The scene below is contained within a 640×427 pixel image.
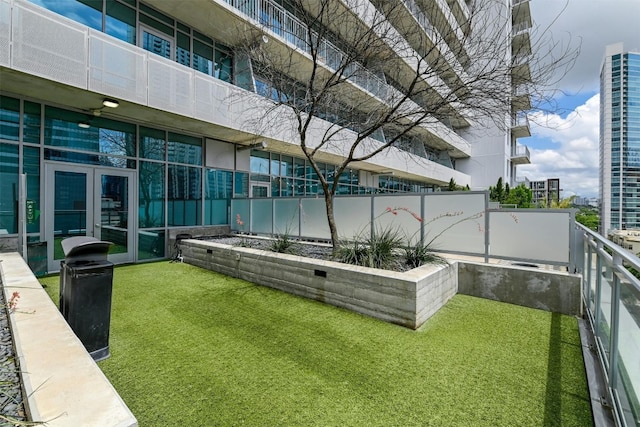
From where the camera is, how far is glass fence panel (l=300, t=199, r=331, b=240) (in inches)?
327

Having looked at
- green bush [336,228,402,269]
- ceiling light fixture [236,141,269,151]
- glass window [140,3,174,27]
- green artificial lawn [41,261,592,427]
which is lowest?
green artificial lawn [41,261,592,427]

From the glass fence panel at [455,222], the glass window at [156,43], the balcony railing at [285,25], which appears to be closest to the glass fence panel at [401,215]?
the glass fence panel at [455,222]

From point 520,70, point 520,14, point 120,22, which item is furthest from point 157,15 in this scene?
point 520,14

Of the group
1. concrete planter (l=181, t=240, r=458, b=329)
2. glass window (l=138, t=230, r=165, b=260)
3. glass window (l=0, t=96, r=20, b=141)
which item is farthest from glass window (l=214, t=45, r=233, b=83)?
concrete planter (l=181, t=240, r=458, b=329)

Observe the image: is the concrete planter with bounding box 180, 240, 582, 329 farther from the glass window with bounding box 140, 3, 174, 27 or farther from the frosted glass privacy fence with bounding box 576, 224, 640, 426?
the glass window with bounding box 140, 3, 174, 27

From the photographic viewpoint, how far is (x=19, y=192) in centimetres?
677

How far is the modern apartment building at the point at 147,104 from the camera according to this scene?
5.98 metres

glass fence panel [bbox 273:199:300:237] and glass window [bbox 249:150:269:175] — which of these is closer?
glass fence panel [bbox 273:199:300:237]

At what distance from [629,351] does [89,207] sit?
1024cm

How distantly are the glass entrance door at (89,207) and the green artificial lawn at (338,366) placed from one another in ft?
12.9

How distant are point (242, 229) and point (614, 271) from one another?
388 inches

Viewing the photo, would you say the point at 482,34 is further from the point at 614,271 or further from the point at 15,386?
the point at 15,386

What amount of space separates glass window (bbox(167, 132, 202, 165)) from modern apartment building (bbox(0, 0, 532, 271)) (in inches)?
1.3

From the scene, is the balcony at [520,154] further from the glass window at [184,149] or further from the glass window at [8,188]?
the glass window at [8,188]
